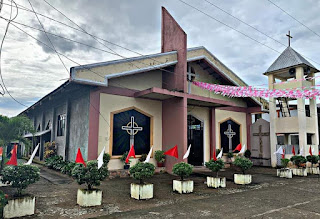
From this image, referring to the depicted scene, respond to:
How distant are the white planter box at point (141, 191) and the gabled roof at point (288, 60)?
41.8 feet

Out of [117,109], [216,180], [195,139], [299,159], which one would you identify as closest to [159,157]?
[117,109]

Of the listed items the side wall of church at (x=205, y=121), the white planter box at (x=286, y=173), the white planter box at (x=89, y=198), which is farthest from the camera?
the side wall of church at (x=205, y=121)

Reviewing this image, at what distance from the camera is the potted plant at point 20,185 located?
5.95 meters

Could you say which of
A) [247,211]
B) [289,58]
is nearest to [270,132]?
[289,58]

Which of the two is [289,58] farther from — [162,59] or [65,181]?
[65,181]

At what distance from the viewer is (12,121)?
11.3m

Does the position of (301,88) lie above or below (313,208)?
above

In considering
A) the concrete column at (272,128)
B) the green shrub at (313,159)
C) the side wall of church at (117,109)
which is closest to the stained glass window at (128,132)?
the side wall of church at (117,109)

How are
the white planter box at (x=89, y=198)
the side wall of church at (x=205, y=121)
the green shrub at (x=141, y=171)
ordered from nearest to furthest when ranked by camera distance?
1. the white planter box at (x=89, y=198)
2. the green shrub at (x=141, y=171)
3. the side wall of church at (x=205, y=121)

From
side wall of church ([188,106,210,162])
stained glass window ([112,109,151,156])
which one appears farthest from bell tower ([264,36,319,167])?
stained glass window ([112,109,151,156])

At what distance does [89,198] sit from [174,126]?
23.2ft

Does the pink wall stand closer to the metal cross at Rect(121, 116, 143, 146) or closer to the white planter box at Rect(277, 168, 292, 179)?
the metal cross at Rect(121, 116, 143, 146)

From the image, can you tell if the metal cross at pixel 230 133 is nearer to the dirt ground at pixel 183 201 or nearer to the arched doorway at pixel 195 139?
the arched doorway at pixel 195 139

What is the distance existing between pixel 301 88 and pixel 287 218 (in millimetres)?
11435
